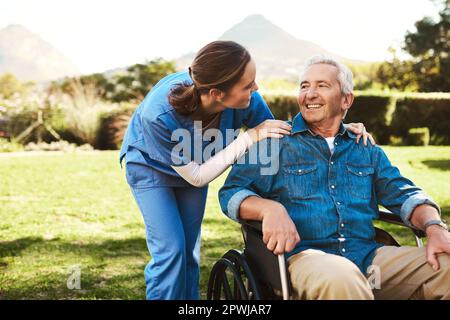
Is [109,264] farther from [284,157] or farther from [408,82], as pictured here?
[408,82]

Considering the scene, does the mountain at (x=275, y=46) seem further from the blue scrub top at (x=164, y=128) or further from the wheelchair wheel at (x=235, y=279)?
the wheelchair wheel at (x=235, y=279)

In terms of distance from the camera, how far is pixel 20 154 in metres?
11.1

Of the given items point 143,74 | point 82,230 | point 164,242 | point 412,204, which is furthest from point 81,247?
point 143,74

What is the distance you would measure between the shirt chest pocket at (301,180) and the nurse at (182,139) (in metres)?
0.15

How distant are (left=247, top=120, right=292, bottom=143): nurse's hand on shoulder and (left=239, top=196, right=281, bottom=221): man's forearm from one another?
0.25 metres

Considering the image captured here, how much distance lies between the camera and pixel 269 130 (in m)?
2.34

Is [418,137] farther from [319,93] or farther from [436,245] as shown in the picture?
[436,245]

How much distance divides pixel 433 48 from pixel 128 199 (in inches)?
775

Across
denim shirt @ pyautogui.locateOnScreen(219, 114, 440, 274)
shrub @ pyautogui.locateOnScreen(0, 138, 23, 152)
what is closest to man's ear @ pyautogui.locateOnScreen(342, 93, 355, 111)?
denim shirt @ pyautogui.locateOnScreen(219, 114, 440, 274)

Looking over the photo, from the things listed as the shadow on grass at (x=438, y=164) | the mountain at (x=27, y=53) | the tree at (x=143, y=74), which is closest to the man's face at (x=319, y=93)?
the shadow on grass at (x=438, y=164)

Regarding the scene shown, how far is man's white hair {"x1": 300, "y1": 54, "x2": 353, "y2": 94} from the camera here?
96.2 inches

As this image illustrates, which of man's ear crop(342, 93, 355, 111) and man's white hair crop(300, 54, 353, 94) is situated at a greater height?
man's white hair crop(300, 54, 353, 94)

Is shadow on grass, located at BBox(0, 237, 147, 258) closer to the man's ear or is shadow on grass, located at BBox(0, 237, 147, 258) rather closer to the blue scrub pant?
the blue scrub pant

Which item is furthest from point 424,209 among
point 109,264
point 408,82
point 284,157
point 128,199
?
point 408,82
